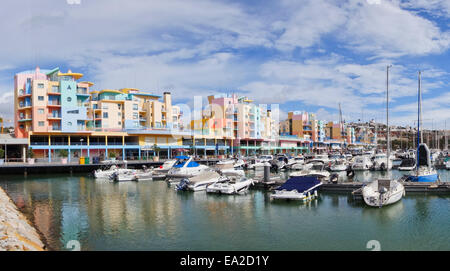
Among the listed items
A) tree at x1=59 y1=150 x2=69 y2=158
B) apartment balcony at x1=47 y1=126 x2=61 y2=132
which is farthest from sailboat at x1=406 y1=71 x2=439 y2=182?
apartment balcony at x1=47 y1=126 x2=61 y2=132

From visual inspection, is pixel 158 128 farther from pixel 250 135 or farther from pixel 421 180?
pixel 421 180

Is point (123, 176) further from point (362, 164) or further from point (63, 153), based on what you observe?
point (362, 164)

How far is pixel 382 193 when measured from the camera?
24.9 metres

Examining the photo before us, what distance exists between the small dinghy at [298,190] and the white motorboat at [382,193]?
468 centimetres

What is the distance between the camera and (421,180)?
33.9m

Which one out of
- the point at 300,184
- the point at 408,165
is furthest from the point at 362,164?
the point at 300,184

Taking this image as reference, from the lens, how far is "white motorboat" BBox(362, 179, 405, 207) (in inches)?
981

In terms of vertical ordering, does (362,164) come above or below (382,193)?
below

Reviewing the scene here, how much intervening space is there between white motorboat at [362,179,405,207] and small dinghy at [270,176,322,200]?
4.68 metres

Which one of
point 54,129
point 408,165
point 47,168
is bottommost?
point 408,165

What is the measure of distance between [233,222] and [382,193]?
12.0 m

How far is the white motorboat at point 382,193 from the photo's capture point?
24.9 m
